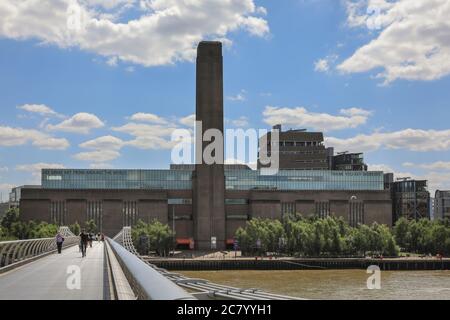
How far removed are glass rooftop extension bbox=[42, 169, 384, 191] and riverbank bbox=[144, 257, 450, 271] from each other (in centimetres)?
4011

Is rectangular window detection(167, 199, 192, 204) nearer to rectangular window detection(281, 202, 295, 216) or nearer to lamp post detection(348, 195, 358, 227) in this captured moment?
rectangular window detection(281, 202, 295, 216)

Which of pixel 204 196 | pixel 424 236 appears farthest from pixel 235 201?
pixel 424 236

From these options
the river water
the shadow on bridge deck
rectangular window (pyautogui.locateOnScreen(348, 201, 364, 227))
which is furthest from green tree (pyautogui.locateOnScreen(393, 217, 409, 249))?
the shadow on bridge deck

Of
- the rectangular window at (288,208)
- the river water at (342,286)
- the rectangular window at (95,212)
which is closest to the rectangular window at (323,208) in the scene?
the rectangular window at (288,208)

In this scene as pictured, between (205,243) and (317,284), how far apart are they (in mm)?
60934

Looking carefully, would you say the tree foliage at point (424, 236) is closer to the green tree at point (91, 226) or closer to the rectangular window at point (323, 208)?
the rectangular window at point (323, 208)

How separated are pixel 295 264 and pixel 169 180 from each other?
157ft

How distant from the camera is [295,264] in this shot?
11012 cm

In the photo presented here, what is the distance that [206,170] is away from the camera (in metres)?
132

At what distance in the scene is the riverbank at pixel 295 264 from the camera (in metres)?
108

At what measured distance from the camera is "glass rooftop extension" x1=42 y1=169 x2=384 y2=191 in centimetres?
14875

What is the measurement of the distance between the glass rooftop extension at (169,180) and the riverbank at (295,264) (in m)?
40.1
